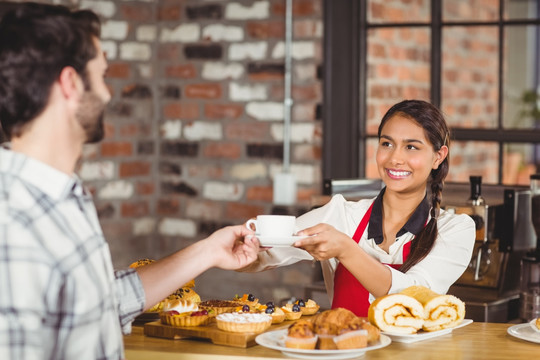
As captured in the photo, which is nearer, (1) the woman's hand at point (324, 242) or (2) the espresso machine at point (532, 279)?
(1) the woman's hand at point (324, 242)

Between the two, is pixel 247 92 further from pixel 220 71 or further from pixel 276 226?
pixel 276 226

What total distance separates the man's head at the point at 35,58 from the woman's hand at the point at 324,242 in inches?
28.4

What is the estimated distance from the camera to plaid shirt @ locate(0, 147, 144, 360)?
5.05 ft

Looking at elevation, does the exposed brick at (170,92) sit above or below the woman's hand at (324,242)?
above

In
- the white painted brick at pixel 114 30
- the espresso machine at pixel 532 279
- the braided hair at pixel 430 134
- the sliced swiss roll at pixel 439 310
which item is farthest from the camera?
the white painted brick at pixel 114 30

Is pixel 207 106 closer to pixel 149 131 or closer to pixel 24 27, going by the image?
pixel 149 131

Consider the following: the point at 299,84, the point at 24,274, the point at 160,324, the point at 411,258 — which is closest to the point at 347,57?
the point at 299,84

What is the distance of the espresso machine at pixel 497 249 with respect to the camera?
331cm

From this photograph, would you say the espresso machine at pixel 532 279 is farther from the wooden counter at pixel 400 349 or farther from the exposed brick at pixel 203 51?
the exposed brick at pixel 203 51

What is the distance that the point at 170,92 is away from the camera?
4.41m

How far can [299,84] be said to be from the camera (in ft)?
13.5

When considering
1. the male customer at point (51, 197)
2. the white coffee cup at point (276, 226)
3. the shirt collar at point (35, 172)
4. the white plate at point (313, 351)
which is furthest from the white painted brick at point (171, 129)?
the shirt collar at point (35, 172)

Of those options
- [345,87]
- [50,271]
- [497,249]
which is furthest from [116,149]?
[50,271]

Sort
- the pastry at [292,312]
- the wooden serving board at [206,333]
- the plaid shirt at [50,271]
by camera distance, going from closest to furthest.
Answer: the plaid shirt at [50,271] < the wooden serving board at [206,333] < the pastry at [292,312]
